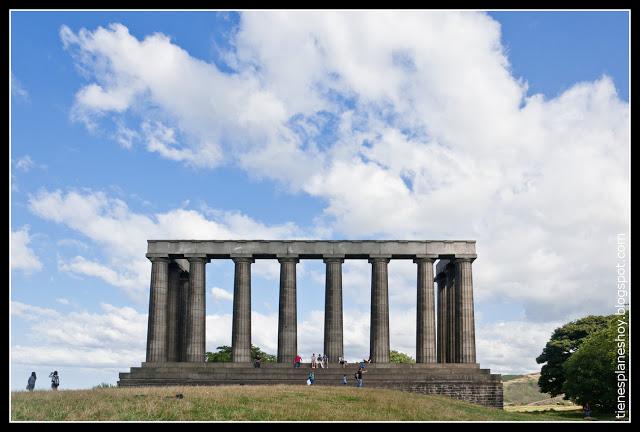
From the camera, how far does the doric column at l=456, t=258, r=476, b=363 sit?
83.6 m

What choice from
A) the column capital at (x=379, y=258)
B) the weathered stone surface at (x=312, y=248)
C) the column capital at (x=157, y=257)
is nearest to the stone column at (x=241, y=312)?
the weathered stone surface at (x=312, y=248)

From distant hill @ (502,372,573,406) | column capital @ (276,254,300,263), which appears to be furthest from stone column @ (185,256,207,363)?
distant hill @ (502,372,573,406)

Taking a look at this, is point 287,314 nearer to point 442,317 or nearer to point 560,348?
point 442,317

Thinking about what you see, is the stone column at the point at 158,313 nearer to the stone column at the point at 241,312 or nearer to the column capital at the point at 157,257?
the column capital at the point at 157,257

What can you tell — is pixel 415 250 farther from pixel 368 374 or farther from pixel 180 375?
pixel 180 375

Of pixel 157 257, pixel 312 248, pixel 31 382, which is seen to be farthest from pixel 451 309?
pixel 31 382

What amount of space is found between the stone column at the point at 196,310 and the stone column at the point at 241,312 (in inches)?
148

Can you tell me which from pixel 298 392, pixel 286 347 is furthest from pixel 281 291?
pixel 298 392

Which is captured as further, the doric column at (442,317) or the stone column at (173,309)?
the stone column at (173,309)

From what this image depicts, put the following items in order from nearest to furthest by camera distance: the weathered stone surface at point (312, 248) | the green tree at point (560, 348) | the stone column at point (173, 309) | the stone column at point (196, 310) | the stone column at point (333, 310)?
the stone column at point (333, 310) → the weathered stone surface at point (312, 248) → the stone column at point (196, 310) → the stone column at point (173, 309) → the green tree at point (560, 348)

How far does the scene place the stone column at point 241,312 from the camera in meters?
85.4
